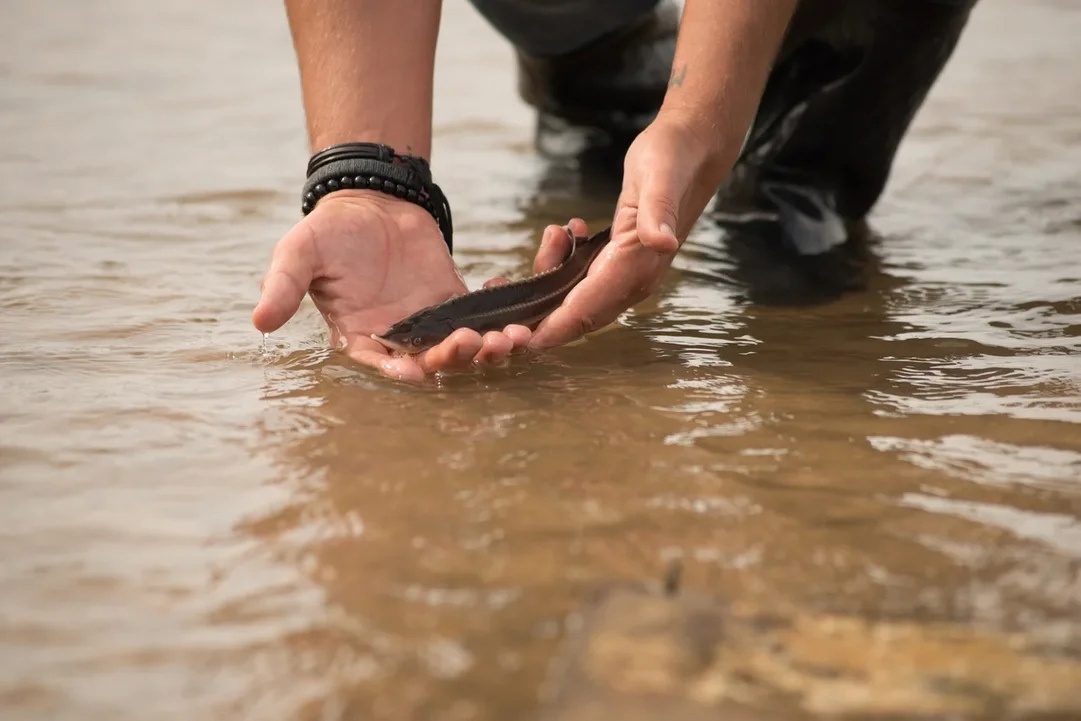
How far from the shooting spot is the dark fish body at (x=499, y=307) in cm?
251

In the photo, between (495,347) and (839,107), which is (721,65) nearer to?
(495,347)

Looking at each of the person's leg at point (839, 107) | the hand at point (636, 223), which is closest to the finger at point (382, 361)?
the hand at point (636, 223)

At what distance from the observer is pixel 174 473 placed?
2021 mm

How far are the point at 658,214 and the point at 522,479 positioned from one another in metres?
0.67

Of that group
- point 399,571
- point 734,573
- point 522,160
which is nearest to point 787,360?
point 734,573

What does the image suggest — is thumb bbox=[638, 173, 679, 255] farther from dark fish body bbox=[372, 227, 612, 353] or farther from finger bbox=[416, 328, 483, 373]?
finger bbox=[416, 328, 483, 373]

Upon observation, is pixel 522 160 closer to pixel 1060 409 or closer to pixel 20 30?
pixel 1060 409

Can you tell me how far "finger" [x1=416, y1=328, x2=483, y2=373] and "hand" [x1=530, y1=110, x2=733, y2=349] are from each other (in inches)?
8.0

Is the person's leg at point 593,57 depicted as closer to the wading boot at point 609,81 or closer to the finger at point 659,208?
the wading boot at point 609,81

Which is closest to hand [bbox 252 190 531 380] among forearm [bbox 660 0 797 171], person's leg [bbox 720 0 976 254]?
forearm [bbox 660 0 797 171]

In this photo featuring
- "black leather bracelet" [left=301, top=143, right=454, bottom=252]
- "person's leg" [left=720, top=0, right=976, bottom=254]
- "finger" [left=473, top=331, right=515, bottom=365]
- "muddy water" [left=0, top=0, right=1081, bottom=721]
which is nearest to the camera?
"muddy water" [left=0, top=0, right=1081, bottom=721]

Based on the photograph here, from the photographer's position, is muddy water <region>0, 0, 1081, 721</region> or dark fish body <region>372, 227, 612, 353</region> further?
dark fish body <region>372, 227, 612, 353</region>

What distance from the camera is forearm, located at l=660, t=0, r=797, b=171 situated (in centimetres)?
268

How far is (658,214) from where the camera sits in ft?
7.81
